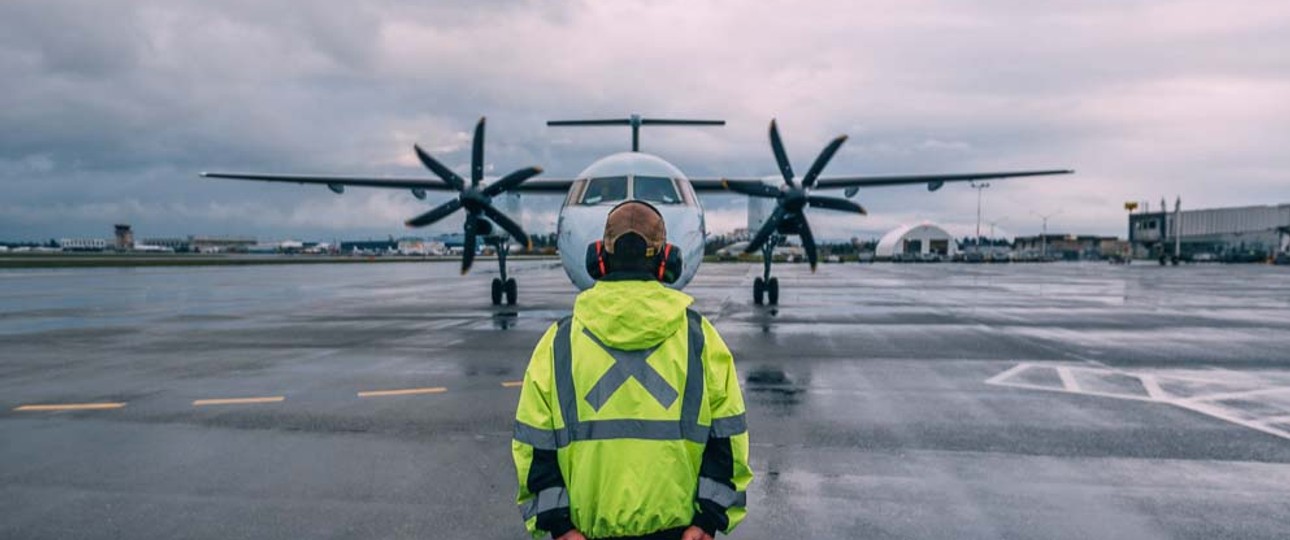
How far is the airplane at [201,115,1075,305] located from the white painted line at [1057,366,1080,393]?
17.0 ft

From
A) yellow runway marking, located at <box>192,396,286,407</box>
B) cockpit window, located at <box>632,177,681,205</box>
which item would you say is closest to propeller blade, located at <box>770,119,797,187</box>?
cockpit window, located at <box>632,177,681,205</box>

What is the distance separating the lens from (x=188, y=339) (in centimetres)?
1328

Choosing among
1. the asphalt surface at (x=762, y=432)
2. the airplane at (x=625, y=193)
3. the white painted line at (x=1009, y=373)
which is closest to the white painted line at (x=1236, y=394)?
the asphalt surface at (x=762, y=432)

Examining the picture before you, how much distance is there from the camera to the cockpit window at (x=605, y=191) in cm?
1142

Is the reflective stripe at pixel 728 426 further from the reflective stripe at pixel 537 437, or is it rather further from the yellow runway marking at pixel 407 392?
the yellow runway marking at pixel 407 392

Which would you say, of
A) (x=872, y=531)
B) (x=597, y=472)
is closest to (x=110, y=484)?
(x=597, y=472)

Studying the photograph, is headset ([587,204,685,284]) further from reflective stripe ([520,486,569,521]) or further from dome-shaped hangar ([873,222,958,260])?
dome-shaped hangar ([873,222,958,260])

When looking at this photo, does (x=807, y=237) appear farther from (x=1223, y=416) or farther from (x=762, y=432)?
(x=762, y=432)

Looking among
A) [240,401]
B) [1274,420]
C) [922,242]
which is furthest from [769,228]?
[922,242]

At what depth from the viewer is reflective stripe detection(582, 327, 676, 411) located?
2.45m

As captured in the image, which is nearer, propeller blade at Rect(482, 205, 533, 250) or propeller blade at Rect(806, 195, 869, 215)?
propeller blade at Rect(482, 205, 533, 250)

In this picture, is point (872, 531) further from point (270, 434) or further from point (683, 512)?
point (270, 434)

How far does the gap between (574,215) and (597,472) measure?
8.78m

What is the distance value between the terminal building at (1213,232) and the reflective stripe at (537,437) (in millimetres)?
114248
